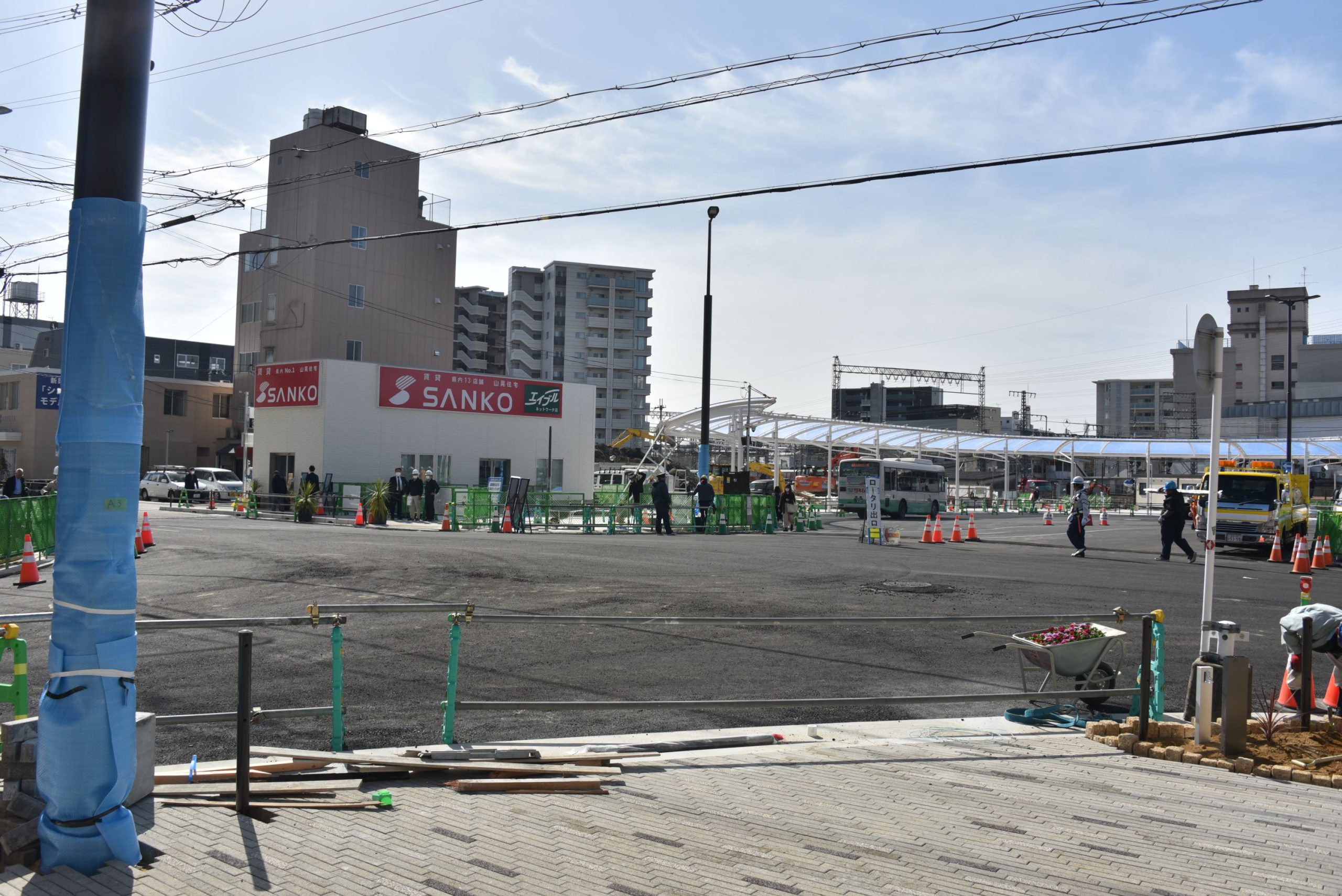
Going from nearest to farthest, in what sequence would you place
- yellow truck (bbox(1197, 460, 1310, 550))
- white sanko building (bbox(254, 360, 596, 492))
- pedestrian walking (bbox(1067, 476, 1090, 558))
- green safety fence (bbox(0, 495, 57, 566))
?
green safety fence (bbox(0, 495, 57, 566)) < pedestrian walking (bbox(1067, 476, 1090, 558)) < yellow truck (bbox(1197, 460, 1310, 550)) < white sanko building (bbox(254, 360, 596, 492))

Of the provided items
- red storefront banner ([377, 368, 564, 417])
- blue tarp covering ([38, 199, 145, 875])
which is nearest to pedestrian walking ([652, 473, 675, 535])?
red storefront banner ([377, 368, 564, 417])

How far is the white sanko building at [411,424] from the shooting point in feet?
120

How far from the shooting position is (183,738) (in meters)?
6.86

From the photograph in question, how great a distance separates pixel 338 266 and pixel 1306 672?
180 feet

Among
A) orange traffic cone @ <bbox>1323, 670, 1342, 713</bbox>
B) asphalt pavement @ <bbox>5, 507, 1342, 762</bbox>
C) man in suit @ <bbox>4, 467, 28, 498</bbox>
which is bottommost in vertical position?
asphalt pavement @ <bbox>5, 507, 1342, 762</bbox>

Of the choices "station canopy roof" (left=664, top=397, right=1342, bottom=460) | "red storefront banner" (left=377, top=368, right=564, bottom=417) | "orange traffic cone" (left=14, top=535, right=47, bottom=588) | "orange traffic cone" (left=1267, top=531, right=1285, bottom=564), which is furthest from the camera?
"station canopy roof" (left=664, top=397, right=1342, bottom=460)

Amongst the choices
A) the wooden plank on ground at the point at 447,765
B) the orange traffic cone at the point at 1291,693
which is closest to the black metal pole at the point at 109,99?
the wooden plank on ground at the point at 447,765

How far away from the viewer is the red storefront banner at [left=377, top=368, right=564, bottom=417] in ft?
124

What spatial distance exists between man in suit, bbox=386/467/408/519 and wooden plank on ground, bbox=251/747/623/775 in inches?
1066

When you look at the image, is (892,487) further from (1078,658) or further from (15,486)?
(1078,658)

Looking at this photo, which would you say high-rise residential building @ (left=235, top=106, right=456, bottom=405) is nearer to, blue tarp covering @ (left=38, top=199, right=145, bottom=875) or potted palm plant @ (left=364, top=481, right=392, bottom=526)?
potted palm plant @ (left=364, top=481, right=392, bottom=526)

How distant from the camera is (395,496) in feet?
105

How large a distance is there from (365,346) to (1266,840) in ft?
186

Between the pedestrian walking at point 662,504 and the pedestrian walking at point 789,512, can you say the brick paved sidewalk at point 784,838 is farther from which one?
the pedestrian walking at point 789,512
